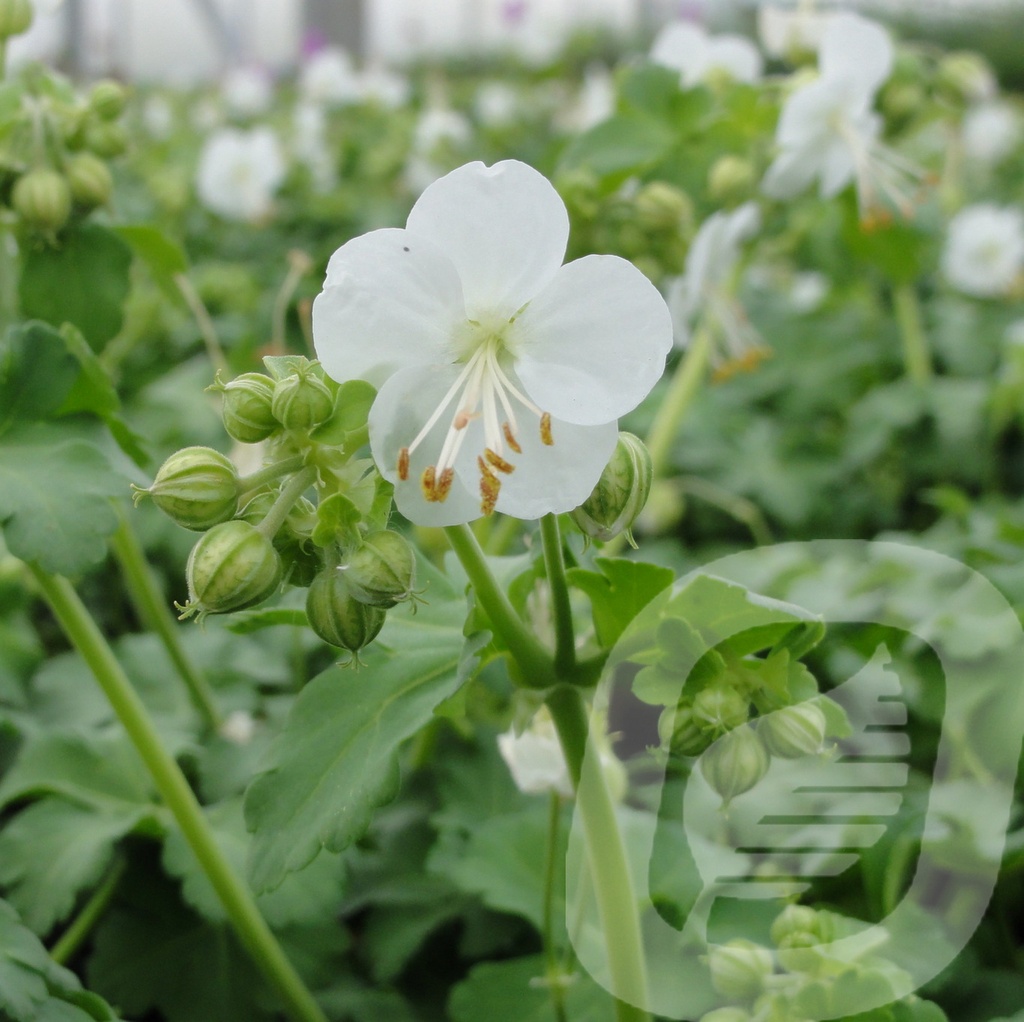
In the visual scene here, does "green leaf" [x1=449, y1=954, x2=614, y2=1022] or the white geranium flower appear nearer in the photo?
the white geranium flower

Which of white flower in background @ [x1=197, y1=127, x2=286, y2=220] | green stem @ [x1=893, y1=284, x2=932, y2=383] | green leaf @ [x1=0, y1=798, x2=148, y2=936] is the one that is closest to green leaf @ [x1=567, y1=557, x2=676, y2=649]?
green leaf @ [x1=0, y1=798, x2=148, y2=936]

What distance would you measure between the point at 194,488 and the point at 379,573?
0.11m

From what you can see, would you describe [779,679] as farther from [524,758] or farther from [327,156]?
[327,156]

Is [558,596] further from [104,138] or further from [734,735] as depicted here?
[104,138]

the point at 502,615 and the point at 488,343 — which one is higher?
the point at 488,343

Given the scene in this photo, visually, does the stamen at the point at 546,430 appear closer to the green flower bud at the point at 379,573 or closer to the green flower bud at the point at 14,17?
the green flower bud at the point at 379,573

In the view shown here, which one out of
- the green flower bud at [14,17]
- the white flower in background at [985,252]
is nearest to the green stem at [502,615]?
the green flower bud at [14,17]

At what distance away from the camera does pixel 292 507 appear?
2.06 feet

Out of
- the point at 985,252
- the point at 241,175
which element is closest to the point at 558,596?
the point at 241,175

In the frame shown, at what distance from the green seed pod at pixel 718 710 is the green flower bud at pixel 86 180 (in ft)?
2.31

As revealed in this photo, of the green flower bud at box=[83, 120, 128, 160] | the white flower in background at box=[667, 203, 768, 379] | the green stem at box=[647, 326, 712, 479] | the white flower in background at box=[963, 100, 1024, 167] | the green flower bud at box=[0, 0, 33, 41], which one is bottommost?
the white flower in background at box=[963, 100, 1024, 167]

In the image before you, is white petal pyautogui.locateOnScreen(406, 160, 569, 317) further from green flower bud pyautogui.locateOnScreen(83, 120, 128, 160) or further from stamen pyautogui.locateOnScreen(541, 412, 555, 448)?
green flower bud pyautogui.locateOnScreen(83, 120, 128, 160)

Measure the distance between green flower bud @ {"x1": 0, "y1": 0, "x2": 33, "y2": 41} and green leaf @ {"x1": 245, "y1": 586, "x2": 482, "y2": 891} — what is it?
27.6 inches

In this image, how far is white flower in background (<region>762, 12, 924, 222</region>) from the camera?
124 cm
